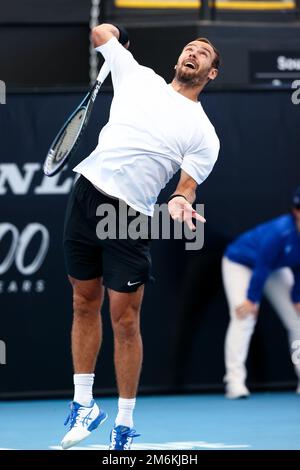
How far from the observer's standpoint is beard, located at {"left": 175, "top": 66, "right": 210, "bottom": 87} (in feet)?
23.6

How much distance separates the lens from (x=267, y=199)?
1038 cm

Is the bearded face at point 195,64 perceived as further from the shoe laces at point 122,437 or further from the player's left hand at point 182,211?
the shoe laces at point 122,437

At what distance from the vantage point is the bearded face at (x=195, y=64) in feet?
23.6

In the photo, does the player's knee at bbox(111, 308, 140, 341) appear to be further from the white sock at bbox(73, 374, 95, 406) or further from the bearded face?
the bearded face

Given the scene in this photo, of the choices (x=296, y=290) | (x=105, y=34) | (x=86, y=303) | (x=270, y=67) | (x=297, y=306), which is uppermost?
(x=105, y=34)

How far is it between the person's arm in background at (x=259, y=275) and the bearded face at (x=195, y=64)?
2.94m

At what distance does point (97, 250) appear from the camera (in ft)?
24.1

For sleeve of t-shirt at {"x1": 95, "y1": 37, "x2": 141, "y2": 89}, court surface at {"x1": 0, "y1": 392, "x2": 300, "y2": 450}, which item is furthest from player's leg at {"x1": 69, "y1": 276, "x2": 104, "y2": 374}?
sleeve of t-shirt at {"x1": 95, "y1": 37, "x2": 141, "y2": 89}

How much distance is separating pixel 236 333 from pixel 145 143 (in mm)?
3237

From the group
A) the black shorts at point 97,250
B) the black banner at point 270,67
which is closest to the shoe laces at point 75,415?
the black shorts at point 97,250

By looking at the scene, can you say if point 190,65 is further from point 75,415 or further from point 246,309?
point 246,309

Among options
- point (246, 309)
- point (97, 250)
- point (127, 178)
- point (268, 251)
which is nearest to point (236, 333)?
point (246, 309)

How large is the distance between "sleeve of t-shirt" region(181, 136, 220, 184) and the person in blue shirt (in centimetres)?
276
